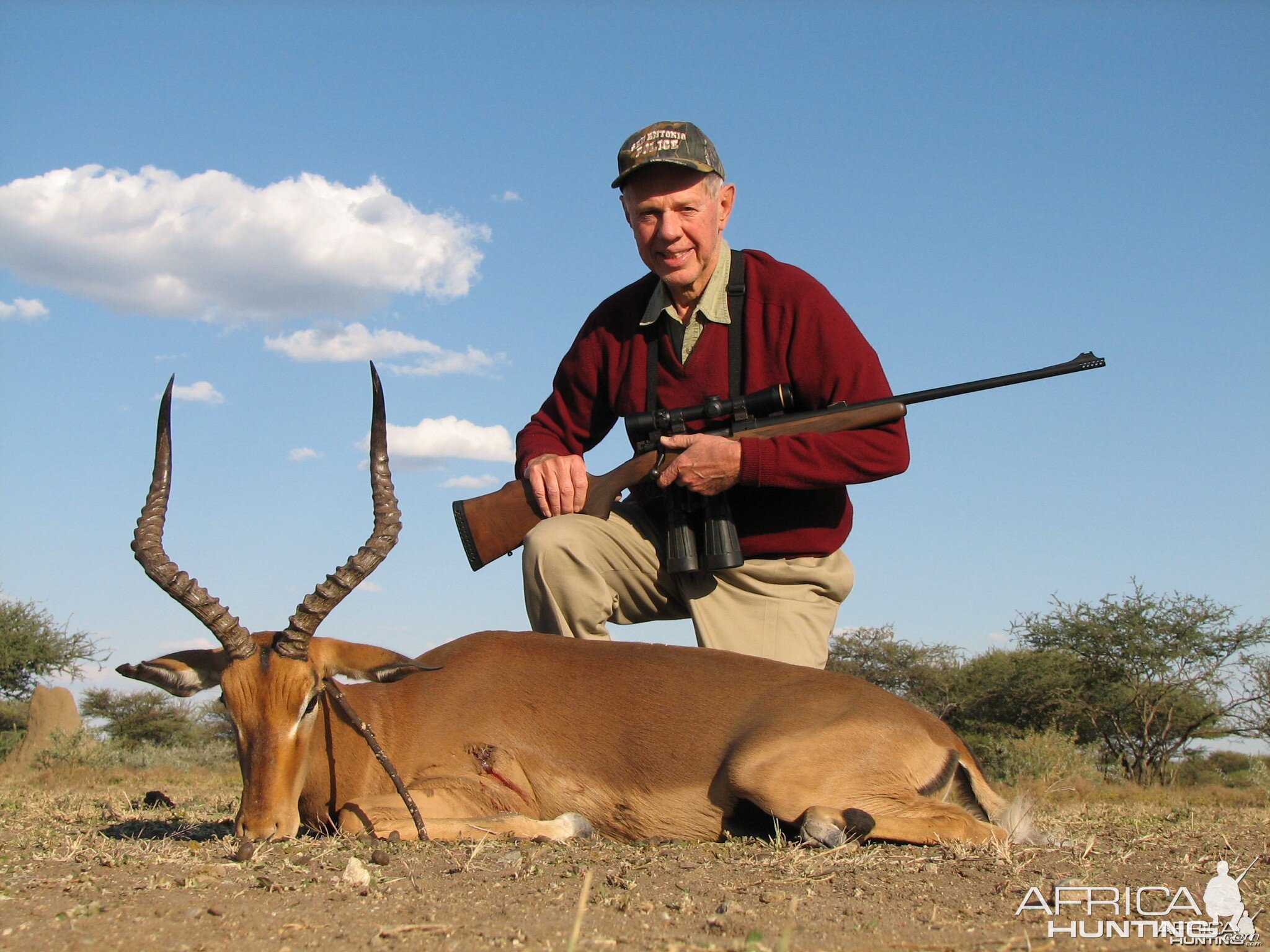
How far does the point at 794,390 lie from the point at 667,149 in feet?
4.73

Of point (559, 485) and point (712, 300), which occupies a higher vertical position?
point (712, 300)

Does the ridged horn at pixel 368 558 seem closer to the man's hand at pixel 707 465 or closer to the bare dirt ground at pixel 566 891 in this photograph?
the bare dirt ground at pixel 566 891

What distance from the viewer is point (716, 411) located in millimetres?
5848

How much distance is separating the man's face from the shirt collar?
0.17 ft

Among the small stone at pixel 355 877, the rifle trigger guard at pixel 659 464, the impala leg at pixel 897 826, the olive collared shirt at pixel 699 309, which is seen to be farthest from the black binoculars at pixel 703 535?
the small stone at pixel 355 877

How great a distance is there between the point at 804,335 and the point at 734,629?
1.58 metres

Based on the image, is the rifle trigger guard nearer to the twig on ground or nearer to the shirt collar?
the shirt collar

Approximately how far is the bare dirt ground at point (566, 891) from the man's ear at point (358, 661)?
74cm

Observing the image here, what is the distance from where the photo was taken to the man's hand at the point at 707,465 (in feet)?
18.2

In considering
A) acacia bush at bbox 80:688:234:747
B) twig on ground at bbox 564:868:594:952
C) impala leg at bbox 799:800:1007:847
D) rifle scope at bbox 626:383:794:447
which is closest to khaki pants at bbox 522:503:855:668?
rifle scope at bbox 626:383:794:447

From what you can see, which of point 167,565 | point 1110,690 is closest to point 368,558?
point 167,565

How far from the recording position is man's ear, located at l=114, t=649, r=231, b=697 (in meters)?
5.04

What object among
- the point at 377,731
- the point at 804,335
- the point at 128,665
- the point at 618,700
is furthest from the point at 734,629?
the point at 128,665

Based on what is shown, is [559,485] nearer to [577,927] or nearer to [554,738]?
[554,738]
